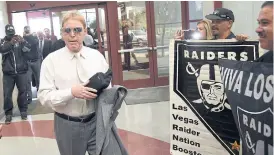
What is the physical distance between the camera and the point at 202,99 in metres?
2.45

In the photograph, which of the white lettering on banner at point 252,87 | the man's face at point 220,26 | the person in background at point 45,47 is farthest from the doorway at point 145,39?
the white lettering on banner at point 252,87

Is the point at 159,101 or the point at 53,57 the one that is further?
the point at 159,101

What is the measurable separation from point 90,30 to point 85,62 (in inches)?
195

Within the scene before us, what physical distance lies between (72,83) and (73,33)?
0.30m

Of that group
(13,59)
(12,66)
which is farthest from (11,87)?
(13,59)

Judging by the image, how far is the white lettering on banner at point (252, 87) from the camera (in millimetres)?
1075

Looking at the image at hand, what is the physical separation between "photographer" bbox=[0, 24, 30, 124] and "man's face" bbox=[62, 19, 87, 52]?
3048 millimetres

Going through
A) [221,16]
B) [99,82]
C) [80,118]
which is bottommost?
[80,118]

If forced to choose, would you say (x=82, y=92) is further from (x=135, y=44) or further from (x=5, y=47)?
(x=135, y=44)

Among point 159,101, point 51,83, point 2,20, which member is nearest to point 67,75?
point 51,83

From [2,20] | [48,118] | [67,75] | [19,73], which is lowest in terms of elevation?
[48,118]

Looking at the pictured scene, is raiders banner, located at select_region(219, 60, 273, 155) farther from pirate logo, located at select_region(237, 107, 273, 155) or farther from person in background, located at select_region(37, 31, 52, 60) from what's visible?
person in background, located at select_region(37, 31, 52, 60)

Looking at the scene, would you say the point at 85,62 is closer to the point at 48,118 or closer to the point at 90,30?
the point at 48,118

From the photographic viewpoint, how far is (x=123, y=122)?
4387mm
